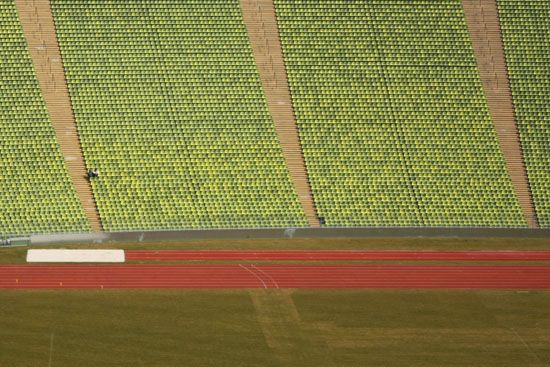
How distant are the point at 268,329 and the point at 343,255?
20.0 feet

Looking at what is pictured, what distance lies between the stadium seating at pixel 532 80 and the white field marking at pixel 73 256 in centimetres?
1978

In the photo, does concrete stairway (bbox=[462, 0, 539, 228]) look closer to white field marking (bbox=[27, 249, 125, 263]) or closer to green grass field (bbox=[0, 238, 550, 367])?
green grass field (bbox=[0, 238, 550, 367])

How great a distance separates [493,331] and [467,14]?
18402 millimetres

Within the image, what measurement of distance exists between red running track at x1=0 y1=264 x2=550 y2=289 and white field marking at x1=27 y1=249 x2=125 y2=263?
322 millimetres

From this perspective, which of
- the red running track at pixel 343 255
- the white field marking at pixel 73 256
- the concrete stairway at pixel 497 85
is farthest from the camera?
the concrete stairway at pixel 497 85

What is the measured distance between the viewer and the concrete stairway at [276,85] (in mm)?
37594

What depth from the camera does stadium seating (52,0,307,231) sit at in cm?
3597

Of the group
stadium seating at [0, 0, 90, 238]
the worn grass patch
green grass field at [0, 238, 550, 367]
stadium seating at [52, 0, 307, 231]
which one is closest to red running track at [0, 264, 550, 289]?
green grass field at [0, 238, 550, 367]

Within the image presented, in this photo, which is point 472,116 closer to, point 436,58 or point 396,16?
point 436,58

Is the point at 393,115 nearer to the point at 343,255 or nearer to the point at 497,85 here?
the point at 497,85

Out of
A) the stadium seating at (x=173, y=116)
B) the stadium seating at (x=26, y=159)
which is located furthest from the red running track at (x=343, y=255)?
the stadium seating at (x=26, y=159)

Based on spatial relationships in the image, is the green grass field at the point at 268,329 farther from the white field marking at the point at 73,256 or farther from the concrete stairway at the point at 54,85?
the concrete stairway at the point at 54,85

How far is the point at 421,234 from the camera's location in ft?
122

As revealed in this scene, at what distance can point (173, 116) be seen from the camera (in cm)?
3812
